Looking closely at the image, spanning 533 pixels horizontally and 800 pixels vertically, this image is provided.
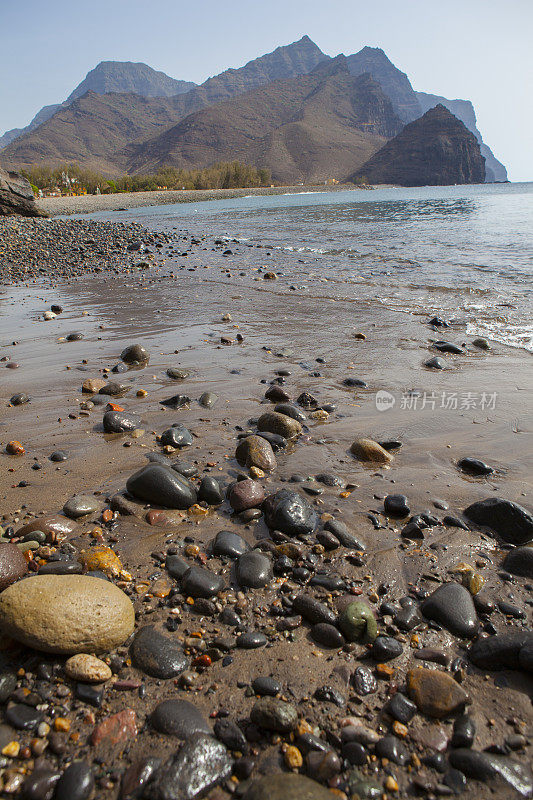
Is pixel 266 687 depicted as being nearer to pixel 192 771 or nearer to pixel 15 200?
pixel 192 771

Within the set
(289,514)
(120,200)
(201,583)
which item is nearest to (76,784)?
(201,583)

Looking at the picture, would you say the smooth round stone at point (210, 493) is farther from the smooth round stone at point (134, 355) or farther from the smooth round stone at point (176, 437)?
the smooth round stone at point (134, 355)

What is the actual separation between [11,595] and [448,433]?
352cm

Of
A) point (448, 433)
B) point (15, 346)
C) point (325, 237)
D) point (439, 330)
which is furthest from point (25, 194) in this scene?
point (448, 433)

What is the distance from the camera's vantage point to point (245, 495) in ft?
9.84

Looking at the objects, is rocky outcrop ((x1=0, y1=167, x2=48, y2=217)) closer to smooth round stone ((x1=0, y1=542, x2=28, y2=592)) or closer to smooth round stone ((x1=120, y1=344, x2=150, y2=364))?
smooth round stone ((x1=120, y1=344, x2=150, y2=364))

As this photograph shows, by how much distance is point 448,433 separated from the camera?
3982mm

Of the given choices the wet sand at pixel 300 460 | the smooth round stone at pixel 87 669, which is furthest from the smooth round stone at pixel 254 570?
the smooth round stone at pixel 87 669

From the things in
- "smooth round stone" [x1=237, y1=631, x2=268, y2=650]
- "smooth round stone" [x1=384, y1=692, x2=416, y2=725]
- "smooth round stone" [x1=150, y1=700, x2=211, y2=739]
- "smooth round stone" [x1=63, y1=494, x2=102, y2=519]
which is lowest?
"smooth round stone" [x1=384, y1=692, x2=416, y2=725]

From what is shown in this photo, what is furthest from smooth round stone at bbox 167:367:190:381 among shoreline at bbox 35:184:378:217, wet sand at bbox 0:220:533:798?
shoreline at bbox 35:184:378:217

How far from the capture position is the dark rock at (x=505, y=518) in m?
2.69

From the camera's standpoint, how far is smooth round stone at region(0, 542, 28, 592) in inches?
87.7

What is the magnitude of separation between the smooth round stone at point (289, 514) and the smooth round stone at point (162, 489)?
0.56 m

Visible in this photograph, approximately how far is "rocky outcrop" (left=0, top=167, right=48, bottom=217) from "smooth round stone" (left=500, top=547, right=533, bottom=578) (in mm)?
35431
